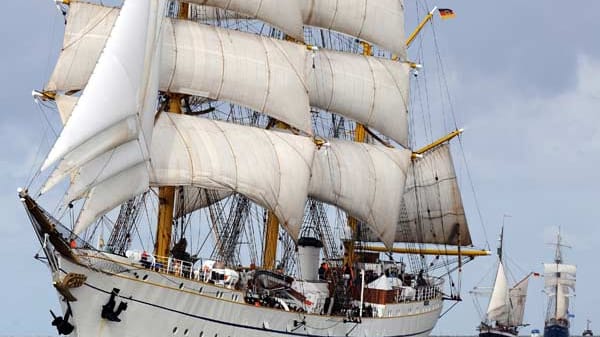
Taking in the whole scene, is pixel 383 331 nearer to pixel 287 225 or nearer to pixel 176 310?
pixel 287 225

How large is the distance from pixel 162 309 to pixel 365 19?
1225 inches

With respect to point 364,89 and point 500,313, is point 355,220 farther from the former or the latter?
point 500,313

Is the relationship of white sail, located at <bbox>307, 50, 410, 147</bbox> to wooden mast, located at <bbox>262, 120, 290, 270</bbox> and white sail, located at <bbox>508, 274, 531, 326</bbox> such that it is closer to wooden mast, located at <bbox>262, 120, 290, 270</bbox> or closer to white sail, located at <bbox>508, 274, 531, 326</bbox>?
wooden mast, located at <bbox>262, 120, 290, 270</bbox>

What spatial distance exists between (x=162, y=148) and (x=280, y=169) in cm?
760

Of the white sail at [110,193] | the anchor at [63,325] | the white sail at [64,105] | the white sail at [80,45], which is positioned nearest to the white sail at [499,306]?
the white sail at [80,45]

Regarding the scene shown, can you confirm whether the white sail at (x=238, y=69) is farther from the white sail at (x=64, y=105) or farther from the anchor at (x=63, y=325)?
the anchor at (x=63, y=325)

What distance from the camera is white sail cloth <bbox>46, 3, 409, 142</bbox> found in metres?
58.5

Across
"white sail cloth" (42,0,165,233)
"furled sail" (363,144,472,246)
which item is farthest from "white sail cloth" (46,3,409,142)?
"furled sail" (363,144,472,246)

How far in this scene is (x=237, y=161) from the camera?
58.9m

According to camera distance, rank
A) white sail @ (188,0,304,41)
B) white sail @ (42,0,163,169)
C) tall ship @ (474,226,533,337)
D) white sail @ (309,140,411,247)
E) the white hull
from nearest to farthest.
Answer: white sail @ (42,0,163,169), the white hull, white sail @ (188,0,304,41), white sail @ (309,140,411,247), tall ship @ (474,226,533,337)

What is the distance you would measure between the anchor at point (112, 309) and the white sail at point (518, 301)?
76094mm

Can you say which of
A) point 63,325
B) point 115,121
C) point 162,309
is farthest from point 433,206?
point 115,121

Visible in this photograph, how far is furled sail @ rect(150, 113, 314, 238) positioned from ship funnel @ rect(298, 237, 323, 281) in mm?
3872

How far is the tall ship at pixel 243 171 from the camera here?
47.2 meters
